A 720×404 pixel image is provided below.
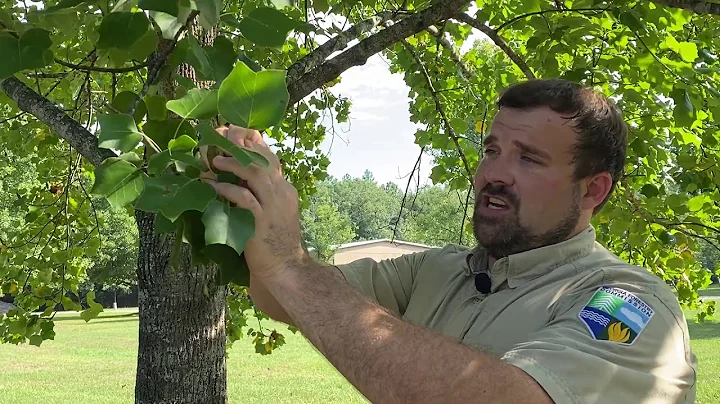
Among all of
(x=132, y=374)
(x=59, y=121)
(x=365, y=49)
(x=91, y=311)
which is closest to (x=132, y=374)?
(x=132, y=374)

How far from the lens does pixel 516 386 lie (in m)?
1.25

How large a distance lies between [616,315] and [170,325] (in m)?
1.65

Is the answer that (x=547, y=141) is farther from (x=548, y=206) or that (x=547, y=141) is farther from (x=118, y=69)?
(x=118, y=69)

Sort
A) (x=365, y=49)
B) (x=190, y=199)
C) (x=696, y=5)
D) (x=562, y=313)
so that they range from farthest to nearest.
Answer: (x=365, y=49) → (x=696, y=5) → (x=562, y=313) → (x=190, y=199)

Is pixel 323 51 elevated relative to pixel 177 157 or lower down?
elevated

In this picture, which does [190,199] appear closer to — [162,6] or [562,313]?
[162,6]

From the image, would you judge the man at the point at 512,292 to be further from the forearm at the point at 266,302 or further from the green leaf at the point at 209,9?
the green leaf at the point at 209,9

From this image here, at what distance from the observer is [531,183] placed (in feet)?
6.01

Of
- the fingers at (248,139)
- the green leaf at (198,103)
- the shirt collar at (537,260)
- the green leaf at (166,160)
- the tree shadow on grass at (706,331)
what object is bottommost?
the tree shadow on grass at (706,331)

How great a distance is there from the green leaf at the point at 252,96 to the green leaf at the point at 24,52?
0.40 meters

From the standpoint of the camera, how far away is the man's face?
1.84 m

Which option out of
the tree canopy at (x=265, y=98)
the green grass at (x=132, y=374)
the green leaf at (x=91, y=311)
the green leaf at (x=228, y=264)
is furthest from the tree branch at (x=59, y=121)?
the green grass at (x=132, y=374)

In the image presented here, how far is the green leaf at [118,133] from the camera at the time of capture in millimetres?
1069

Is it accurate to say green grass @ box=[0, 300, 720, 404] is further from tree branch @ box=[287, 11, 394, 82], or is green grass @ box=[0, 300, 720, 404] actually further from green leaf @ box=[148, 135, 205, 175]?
green leaf @ box=[148, 135, 205, 175]
